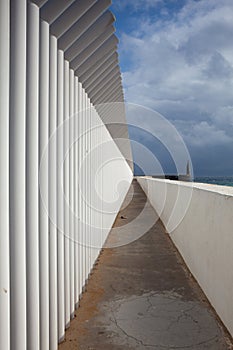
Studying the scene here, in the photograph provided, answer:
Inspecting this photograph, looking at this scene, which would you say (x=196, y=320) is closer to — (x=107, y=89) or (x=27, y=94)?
(x=27, y=94)

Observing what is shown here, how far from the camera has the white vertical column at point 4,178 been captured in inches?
71.6

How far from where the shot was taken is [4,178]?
188cm

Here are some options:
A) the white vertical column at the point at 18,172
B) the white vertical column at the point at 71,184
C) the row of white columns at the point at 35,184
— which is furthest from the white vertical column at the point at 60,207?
the white vertical column at the point at 18,172

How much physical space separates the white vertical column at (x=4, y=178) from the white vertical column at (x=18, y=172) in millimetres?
116

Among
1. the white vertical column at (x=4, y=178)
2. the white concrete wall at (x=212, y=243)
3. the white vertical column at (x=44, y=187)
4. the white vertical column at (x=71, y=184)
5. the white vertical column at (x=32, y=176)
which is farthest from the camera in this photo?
the white vertical column at (x=71, y=184)

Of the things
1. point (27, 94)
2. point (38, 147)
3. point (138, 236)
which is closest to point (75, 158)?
point (38, 147)

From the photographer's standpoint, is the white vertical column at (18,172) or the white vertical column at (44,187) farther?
the white vertical column at (44,187)

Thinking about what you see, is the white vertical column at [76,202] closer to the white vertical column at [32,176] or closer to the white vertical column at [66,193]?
the white vertical column at [66,193]

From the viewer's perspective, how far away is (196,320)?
361cm

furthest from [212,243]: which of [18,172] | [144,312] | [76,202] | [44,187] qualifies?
[18,172]

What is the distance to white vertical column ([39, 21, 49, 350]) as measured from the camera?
99.9 inches

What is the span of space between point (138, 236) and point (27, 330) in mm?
6482

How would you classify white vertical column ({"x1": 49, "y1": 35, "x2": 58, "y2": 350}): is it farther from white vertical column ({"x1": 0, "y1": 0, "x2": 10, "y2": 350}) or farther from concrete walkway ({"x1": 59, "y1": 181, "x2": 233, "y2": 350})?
white vertical column ({"x1": 0, "y1": 0, "x2": 10, "y2": 350})

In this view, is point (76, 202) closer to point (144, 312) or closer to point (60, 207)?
point (60, 207)
